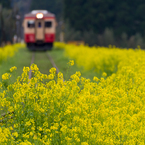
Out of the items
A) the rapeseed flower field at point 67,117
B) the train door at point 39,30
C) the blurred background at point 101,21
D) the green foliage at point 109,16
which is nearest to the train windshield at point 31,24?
the train door at point 39,30

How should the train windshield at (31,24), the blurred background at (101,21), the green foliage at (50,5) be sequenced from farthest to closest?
the green foliage at (50,5)
the blurred background at (101,21)
the train windshield at (31,24)

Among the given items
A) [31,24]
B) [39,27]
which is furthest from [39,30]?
[31,24]

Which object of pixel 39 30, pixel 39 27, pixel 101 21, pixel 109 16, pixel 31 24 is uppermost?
pixel 31 24

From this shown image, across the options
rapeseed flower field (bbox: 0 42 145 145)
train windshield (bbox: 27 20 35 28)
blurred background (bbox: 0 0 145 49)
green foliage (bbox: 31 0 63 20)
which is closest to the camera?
rapeseed flower field (bbox: 0 42 145 145)

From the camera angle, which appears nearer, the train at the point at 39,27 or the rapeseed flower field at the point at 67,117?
the rapeseed flower field at the point at 67,117

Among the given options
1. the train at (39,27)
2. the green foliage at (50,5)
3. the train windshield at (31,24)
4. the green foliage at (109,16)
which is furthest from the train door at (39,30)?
the green foliage at (50,5)

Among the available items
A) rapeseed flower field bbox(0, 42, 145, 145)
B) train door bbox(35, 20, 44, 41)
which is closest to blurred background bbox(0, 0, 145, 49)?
train door bbox(35, 20, 44, 41)

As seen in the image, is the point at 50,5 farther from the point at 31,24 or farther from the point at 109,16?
the point at 31,24

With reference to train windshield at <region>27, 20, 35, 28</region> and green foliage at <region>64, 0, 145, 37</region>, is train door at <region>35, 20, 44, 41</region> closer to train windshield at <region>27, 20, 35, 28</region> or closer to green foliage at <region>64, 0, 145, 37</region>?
train windshield at <region>27, 20, 35, 28</region>

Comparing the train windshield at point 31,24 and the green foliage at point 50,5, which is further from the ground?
the train windshield at point 31,24

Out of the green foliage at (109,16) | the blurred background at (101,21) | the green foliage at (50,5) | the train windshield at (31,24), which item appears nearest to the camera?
the train windshield at (31,24)

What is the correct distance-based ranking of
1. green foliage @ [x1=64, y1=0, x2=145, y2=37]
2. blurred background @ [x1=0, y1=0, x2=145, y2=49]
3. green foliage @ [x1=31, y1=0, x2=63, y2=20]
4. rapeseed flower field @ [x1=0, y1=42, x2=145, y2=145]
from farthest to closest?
green foliage @ [x1=31, y1=0, x2=63, y2=20]
green foliage @ [x1=64, y1=0, x2=145, y2=37]
blurred background @ [x1=0, y1=0, x2=145, y2=49]
rapeseed flower field @ [x1=0, y1=42, x2=145, y2=145]

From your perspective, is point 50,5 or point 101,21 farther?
point 50,5

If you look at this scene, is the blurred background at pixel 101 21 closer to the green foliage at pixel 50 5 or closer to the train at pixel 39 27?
the train at pixel 39 27
